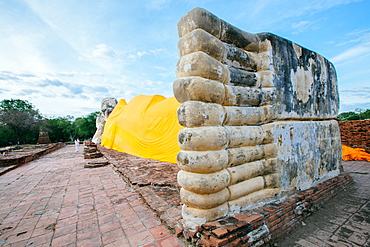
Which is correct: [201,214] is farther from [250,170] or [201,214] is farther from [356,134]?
[356,134]

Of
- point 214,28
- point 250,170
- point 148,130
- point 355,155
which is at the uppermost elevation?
point 214,28

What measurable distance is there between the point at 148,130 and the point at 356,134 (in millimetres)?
8921

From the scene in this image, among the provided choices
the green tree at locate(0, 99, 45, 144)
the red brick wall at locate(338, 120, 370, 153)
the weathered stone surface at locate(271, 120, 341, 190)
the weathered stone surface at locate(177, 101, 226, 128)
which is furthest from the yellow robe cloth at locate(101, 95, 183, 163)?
the green tree at locate(0, 99, 45, 144)

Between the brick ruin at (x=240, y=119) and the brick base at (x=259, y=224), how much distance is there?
0.09m

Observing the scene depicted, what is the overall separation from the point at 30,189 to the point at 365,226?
605 cm

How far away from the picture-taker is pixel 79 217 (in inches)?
101

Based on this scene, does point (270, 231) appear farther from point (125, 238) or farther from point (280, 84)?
point (280, 84)

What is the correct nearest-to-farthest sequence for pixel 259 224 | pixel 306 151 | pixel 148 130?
pixel 259 224, pixel 306 151, pixel 148 130

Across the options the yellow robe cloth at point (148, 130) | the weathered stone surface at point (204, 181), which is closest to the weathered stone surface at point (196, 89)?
the weathered stone surface at point (204, 181)

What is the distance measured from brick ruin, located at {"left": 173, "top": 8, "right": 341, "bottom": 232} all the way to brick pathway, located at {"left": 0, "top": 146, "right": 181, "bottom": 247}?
2.52 feet

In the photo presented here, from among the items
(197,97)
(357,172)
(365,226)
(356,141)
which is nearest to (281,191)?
(365,226)

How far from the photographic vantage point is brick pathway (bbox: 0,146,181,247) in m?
2.02

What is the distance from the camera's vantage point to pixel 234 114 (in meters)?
2.00

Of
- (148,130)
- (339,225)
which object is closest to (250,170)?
(339,225)
